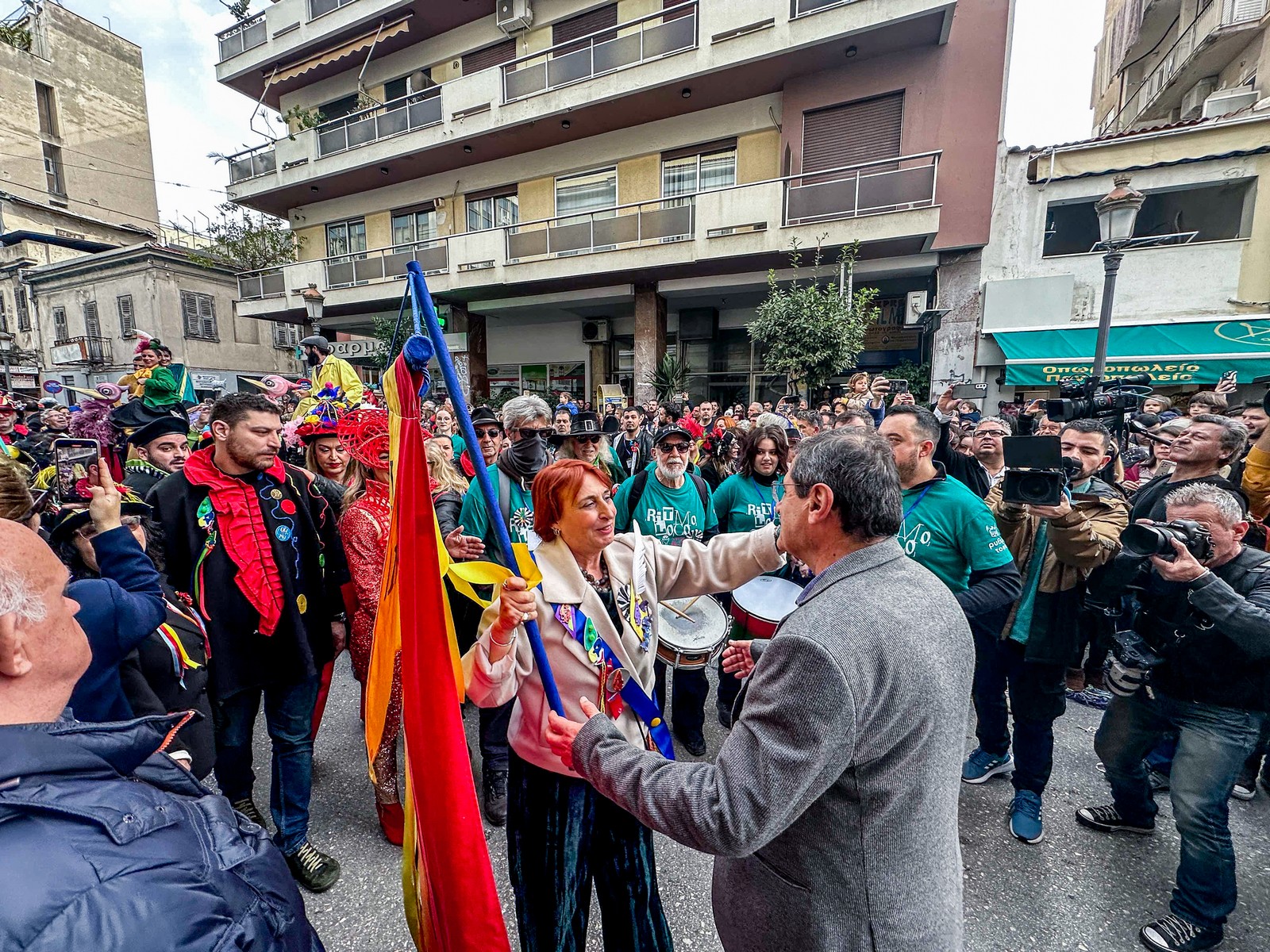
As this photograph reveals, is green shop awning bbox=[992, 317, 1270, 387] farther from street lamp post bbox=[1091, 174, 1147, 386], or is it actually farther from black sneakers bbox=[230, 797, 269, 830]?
black sneakers bbox=[230, 797, 269, 830]

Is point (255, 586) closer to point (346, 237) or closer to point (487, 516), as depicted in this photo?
point (487, 516)

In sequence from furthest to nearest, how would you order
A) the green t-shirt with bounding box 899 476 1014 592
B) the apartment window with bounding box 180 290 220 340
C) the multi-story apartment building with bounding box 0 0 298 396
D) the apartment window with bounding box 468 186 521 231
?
the multi-story apartment building with bounding box 0 0 298 396, the apartment window with bounding box 180 290 220 340, the apartment window with bounding box 468 186 521 231, the green t-shirt with bounding box 899 476 1014 592

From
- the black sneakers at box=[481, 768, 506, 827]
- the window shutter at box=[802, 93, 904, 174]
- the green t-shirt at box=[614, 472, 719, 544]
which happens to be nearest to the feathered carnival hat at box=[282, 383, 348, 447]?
the green t-shirt at box=[614, 472, 719, 544]

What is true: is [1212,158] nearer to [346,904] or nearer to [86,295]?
[346,904]

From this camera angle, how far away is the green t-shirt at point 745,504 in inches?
156

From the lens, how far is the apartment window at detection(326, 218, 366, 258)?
18.4 meters

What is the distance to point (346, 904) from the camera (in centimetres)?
246

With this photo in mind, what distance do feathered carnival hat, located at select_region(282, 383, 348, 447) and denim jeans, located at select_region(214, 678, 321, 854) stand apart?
63.8 inches

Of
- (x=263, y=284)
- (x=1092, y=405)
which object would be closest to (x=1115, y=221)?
(x=1092, y=405)

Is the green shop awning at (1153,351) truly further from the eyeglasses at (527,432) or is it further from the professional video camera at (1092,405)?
the eyeglasses at (527,432)

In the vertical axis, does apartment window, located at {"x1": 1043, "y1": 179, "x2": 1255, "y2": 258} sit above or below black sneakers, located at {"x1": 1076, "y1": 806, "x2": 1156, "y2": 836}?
above

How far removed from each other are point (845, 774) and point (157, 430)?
4.29m

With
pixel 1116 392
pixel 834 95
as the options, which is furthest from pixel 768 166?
pixel 1116 392

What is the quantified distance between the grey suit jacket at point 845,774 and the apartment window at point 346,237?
20533 millimetres
